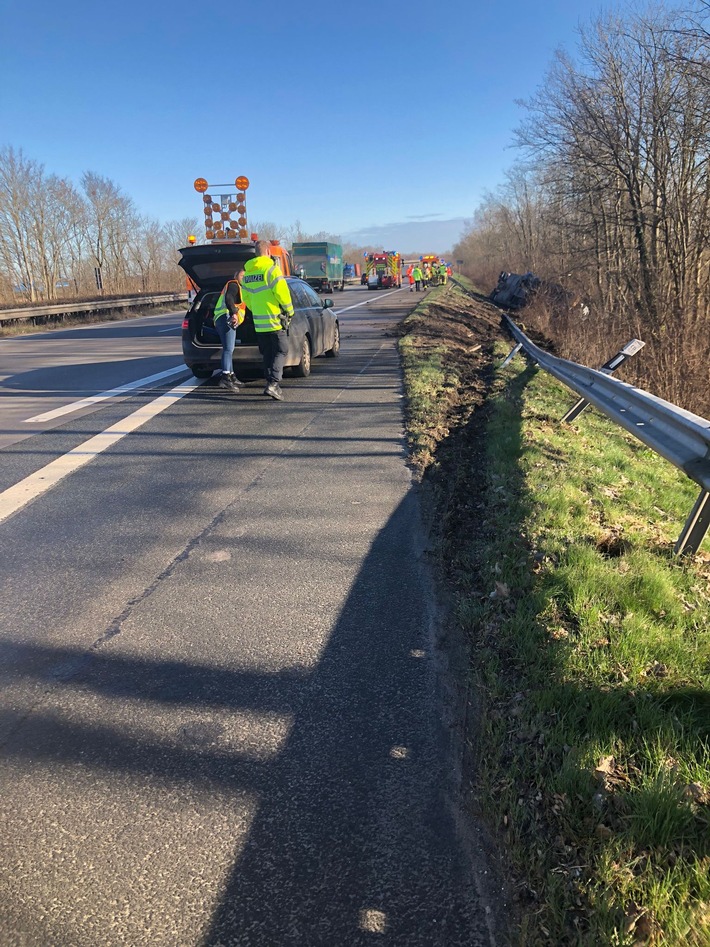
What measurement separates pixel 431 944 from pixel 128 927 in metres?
0.88

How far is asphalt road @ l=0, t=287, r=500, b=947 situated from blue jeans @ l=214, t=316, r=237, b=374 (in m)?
3.68

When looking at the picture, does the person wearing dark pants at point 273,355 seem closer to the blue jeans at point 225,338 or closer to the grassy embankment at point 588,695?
the blue jeans at point 225,338

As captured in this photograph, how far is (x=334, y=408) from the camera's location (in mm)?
8789

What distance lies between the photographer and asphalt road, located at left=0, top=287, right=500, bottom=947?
1963 mm

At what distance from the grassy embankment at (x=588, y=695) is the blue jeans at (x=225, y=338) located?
4.89m

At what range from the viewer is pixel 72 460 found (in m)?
6.50

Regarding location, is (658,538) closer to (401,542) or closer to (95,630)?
A: (401,542)

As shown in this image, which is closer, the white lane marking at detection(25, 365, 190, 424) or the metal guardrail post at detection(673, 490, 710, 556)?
the metal guardrail post at detection(673, 490, 710, 556)

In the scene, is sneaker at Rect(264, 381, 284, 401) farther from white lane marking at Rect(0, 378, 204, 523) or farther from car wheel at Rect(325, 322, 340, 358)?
car wheel at Rect(325, 322, 340, 358)

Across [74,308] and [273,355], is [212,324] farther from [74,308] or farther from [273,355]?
[74,308]

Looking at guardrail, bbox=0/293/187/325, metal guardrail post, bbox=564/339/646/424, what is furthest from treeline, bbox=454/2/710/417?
guardrail, bbox=0/293/187/325

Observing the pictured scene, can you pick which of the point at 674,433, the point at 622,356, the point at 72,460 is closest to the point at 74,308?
the point at 72,460

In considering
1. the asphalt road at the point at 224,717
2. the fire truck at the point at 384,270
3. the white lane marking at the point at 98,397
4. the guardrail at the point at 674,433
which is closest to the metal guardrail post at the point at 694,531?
the guardrail at the point at 674,433

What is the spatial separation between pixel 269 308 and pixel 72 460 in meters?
3.62
